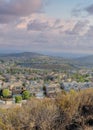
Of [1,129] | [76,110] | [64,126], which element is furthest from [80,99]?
[1,129]

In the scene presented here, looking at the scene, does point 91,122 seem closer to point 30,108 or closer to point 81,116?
point 81,116

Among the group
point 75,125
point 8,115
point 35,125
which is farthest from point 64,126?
point 8,115

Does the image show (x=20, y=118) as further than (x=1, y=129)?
Yes

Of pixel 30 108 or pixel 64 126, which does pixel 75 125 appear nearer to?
pixel 64 126

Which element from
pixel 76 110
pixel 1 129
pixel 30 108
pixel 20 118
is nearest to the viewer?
pixel 1 129

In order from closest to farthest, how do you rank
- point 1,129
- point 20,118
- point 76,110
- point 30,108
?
point 1,129 → point 20,118 → point 30,108 → point 76,110

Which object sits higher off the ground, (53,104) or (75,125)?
(53,104)
